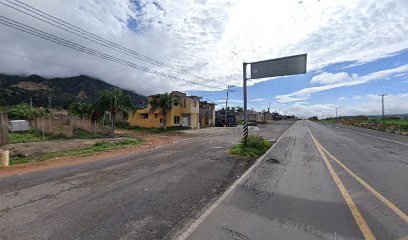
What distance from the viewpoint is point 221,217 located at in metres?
4.85

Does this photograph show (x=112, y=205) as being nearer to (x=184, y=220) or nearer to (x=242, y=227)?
(x=184, y=220)

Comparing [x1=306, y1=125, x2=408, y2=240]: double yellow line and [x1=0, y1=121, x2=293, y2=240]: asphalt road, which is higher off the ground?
[x1=306, y1=125, x2=408, y2=240]: double yellow line

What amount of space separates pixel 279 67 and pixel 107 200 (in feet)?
42.6

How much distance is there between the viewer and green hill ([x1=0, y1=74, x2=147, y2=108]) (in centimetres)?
8700

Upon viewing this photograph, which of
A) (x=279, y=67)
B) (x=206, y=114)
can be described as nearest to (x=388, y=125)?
(x=206, y=114)

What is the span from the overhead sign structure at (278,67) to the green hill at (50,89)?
7056 cm

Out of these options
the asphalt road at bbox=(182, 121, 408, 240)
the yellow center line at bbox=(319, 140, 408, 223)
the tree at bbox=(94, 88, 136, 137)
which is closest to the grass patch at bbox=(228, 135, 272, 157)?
the asphalt road at bbox=(182, 121, 408, 240)

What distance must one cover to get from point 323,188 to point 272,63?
33.8ft

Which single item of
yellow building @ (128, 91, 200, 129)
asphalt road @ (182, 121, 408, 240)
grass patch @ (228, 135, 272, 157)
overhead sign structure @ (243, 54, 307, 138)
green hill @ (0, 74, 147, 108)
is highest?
green hill @ (0, 74, 147, 108)

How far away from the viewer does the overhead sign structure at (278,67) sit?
14555 mm

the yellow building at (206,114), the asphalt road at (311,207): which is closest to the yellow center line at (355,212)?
the asphalt road at (311,207)

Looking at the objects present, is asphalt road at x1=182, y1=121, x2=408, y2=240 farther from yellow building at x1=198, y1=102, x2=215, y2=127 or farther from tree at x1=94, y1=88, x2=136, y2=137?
yellow building at x1=198, y1=102, x2=215, y2=127

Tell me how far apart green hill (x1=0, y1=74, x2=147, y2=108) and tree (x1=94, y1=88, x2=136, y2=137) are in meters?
56.0

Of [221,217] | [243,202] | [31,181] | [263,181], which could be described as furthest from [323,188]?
[31,181]
